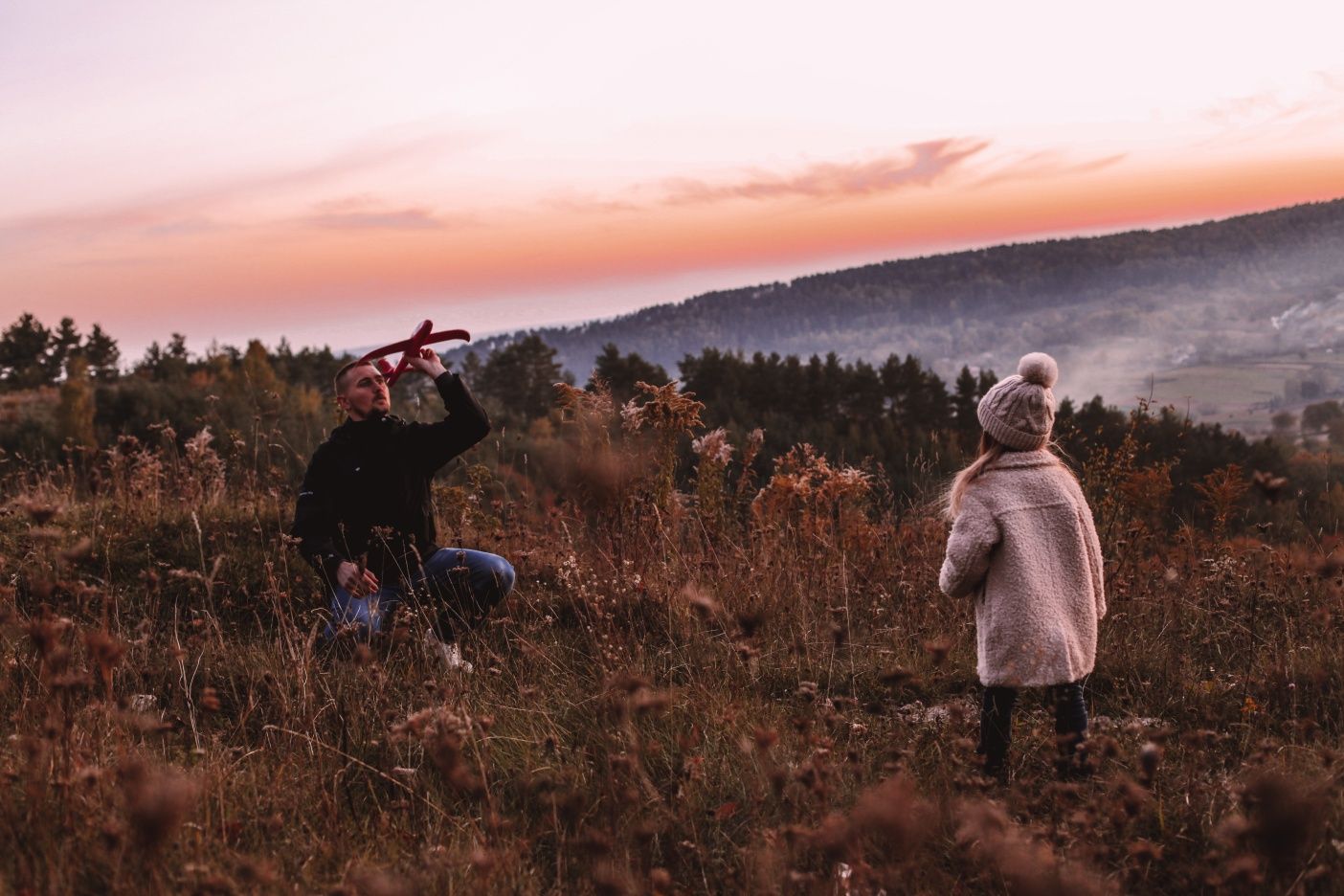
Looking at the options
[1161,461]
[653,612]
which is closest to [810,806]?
[653,612]

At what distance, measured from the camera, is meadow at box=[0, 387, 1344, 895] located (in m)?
2.20

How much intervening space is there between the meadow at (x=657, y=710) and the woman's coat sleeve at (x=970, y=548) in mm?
565

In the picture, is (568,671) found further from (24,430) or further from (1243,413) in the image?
(1243,413)

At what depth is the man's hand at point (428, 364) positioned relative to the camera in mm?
4598

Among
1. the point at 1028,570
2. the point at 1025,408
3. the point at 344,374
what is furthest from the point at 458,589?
the point at 1025,408

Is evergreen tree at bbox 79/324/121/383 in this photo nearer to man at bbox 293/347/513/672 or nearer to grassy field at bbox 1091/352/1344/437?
man at bbox 293/347/513/672

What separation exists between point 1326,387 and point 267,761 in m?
209

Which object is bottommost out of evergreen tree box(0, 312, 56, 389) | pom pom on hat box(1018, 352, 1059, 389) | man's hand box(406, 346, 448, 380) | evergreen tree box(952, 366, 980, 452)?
evergreen tree box(952, 366, 980, 452)

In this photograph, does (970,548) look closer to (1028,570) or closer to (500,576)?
(1028,570)

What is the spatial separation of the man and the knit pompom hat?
8.32 ft

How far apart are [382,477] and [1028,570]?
3.14m

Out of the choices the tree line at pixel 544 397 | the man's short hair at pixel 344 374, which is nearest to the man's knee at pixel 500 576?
the man's short hair at pixel 344 374

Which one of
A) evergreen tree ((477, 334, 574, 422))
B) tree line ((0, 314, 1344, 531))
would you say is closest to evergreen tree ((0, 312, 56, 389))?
tree line ((0, 314, 1344, 531))

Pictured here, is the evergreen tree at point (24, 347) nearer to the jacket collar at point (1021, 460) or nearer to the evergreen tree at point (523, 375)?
the evergreen tree at point (523, 375)
